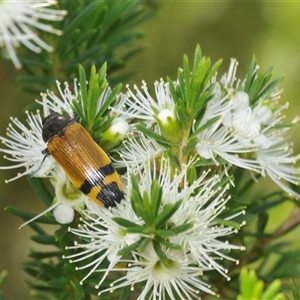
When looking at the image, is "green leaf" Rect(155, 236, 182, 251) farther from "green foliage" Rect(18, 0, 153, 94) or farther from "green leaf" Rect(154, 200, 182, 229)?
"green foliage" Rect(18, 0, 153, 94)

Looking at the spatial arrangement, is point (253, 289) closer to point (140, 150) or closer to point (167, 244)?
point (167, 244)

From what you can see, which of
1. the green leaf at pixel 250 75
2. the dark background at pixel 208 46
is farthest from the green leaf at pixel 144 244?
the dark background at pixel 208 46

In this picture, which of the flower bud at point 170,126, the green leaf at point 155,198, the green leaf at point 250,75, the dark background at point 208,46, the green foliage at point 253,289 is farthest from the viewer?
the dark background at point 208,46

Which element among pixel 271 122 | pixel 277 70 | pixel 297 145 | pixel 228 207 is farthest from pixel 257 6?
pixel 228 207

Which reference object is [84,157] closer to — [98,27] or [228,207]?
[228,207]

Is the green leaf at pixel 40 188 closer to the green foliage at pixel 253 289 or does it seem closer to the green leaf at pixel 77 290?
the green leaf at pixel 77 290

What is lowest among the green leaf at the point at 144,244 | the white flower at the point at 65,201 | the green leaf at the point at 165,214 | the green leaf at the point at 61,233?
the green leaf at the point at 144,244

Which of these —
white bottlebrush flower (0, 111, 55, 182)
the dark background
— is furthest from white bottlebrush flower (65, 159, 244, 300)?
the dark background
